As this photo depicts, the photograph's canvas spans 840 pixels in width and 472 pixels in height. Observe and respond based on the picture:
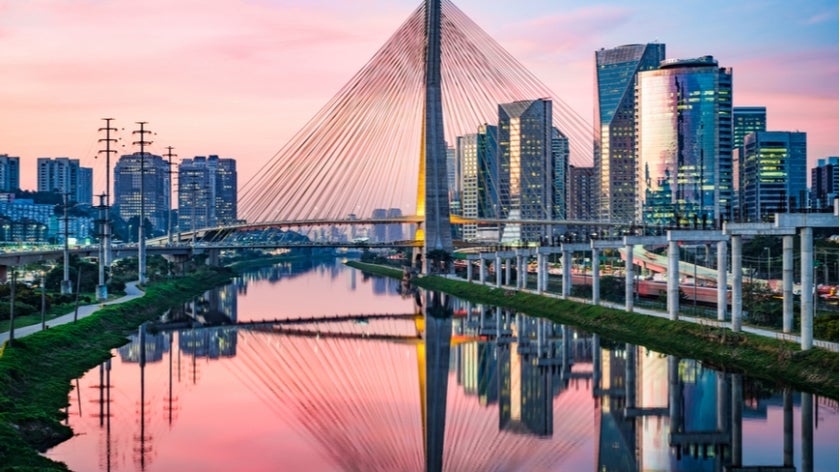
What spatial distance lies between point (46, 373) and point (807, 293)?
75.4 feet

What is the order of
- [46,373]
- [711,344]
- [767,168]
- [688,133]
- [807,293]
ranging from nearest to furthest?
[807,293] → [46,373] → [711,344] → [688,133] → [767,168]

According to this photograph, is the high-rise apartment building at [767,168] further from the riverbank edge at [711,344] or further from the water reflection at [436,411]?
the water reflection at [436,411]

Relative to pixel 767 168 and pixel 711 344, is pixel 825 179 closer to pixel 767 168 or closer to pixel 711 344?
pixel 767 168

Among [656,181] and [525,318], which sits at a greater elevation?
[656,181]

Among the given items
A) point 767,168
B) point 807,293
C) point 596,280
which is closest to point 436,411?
point 807,293

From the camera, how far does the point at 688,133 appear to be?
523ft

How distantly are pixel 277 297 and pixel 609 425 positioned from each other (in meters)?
59.3

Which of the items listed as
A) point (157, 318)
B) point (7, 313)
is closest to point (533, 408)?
point (7, 313)

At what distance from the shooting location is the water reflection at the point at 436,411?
23.1m

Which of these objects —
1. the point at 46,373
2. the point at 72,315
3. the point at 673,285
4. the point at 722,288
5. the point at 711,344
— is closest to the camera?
the point at 46,373

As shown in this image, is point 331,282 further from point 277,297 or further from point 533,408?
point 533,408

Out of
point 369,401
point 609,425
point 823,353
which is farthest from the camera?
point 369,401

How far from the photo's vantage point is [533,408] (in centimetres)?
2917

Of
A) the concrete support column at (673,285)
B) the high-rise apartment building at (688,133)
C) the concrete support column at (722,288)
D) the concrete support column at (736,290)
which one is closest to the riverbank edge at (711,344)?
the concrete support column at (736,290)
